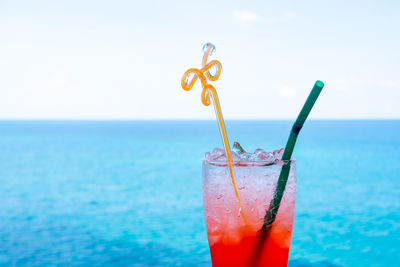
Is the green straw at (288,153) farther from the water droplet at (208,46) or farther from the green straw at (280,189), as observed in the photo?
the water droplet at (208,46)

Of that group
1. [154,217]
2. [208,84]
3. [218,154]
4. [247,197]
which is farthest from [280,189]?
[154,217]

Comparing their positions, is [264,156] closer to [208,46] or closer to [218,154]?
[218,154]

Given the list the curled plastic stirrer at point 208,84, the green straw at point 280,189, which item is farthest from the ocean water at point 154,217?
the green straw at point 280,189

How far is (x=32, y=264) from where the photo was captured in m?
8.68

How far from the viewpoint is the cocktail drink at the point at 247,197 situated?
130 cm

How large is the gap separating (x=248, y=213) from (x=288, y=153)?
0.66ft

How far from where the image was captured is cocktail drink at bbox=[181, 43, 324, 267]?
1.30 m

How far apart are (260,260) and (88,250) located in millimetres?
8802

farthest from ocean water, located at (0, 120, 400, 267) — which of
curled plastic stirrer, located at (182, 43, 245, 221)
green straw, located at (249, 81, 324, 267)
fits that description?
green straw, located at (249, 81, 324, 267)

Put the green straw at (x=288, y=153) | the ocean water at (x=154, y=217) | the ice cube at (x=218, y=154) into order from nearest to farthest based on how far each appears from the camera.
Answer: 1. the green straw at (x=288, y=153)
2. the ice cube at (x=218, y=154)
3. the ocean water at (x=154, y=217)

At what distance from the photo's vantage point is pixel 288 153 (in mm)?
1292

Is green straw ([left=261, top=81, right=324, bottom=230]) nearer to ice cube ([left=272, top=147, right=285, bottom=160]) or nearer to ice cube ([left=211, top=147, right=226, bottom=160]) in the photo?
ice cube ([left=272, top=147, right=285, bottom=160])

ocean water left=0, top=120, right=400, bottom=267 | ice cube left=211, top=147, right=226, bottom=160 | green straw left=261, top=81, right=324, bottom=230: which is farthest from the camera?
ocean water left=0, top=120, right=400, bottom=267

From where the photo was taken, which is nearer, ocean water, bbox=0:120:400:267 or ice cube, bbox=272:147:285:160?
ice cube, bbox=272:147:285:160
